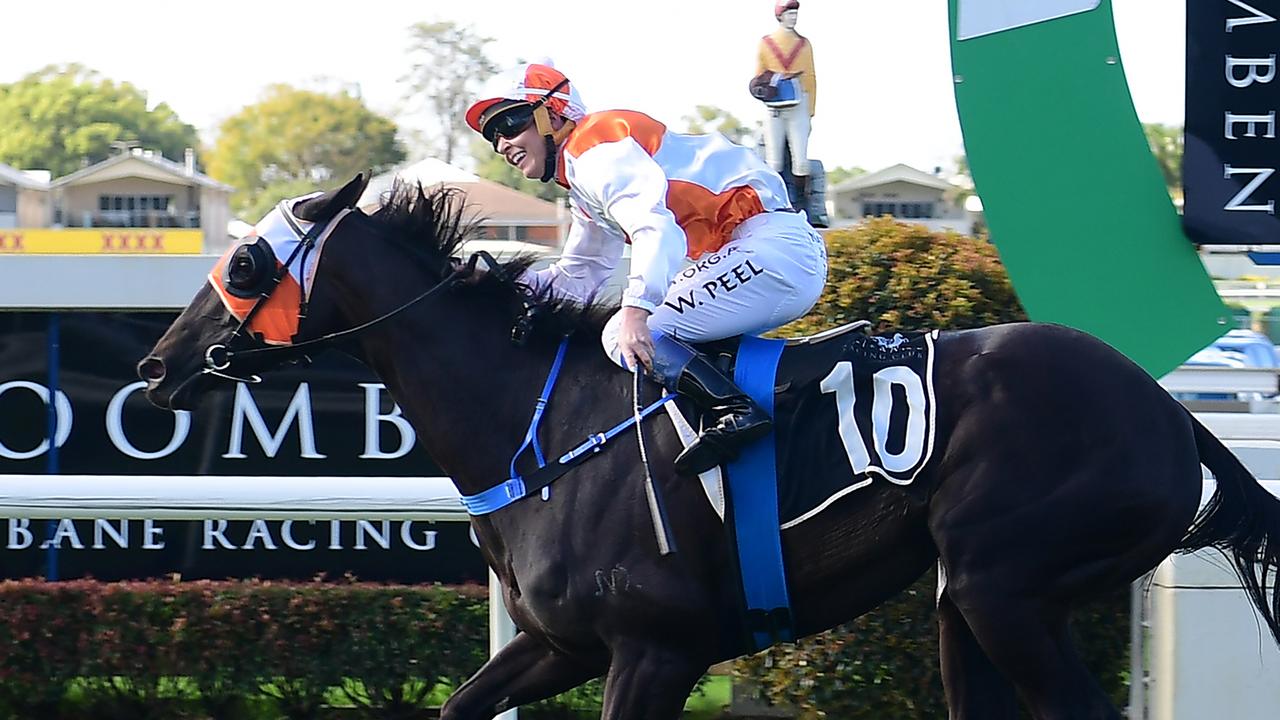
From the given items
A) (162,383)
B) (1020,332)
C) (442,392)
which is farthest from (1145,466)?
(162,383)

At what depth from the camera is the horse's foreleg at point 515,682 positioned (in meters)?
3.22

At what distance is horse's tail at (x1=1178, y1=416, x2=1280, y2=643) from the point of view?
3.20 meters

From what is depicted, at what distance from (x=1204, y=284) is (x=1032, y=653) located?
1887 millimetres

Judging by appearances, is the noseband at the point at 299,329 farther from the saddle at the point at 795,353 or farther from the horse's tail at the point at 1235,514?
the horse's tail at the point at 1235,514

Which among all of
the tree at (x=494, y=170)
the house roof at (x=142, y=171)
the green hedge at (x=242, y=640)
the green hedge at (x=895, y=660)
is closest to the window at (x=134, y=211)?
the house roof at (x=142, y=171)

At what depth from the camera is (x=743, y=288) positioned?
313cm

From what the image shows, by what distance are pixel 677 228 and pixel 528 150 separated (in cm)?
55

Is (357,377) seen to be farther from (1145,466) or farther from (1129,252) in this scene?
(1145,466)

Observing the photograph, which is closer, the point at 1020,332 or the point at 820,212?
the point at 1020,332

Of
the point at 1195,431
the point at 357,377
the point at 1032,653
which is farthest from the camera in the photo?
the point at 357,377

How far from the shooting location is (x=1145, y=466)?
301cm

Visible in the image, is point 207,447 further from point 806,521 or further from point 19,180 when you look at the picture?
point 19,180

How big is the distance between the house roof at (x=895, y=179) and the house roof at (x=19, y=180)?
2107 cm

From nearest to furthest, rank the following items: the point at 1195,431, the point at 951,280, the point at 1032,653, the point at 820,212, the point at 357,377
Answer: the point at 1032,653 < the point at 1195,431 < the point at 951,280 < the point at 357,377 < the point at 820,212
